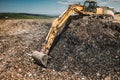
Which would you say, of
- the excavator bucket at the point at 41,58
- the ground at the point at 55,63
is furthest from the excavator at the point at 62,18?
the ground at the point at 55,63

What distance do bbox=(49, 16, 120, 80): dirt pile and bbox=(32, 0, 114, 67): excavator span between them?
2.20 feet

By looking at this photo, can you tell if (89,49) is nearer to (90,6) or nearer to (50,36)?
(50,36)

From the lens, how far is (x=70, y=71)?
14.1 metres

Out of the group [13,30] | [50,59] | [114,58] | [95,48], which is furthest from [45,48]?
[13,30]

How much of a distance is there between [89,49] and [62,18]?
2.64 metres

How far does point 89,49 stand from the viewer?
1534 cm

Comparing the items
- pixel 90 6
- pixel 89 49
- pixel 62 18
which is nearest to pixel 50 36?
pixel 62 18

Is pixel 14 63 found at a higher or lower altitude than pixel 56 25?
lower

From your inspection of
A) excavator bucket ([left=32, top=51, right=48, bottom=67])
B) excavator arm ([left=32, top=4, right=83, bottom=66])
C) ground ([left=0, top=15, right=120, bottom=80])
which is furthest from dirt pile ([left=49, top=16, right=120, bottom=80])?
excavator arm ([left=32, top=4, right=83, bottom=66])

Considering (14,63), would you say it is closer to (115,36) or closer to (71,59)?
(71,59)

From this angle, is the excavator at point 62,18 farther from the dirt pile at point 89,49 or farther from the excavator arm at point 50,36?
the dirt pile at point 89,49

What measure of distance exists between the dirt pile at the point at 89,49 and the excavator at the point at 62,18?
2.20 feet

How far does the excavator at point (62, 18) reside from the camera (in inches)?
568

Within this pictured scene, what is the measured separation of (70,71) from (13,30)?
14249mm
